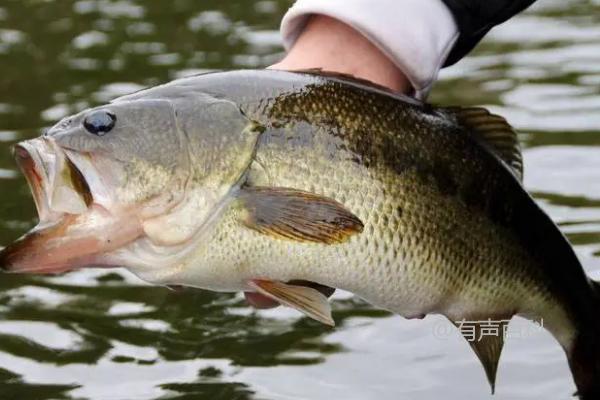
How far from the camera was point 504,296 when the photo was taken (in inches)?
133

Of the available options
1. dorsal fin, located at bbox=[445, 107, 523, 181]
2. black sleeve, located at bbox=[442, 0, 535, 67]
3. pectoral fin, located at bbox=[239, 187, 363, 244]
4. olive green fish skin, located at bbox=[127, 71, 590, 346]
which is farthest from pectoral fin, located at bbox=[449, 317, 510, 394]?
black sleeve, located at bbox=[442, 0, 535, 67]

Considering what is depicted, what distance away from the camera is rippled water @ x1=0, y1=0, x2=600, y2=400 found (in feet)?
13.8

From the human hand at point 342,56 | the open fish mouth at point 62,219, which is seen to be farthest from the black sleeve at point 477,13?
the open fish mouth at point 62,219

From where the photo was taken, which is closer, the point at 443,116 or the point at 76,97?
the point at 443,116

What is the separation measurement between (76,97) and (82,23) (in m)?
1.82

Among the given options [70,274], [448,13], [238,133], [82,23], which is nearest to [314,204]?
[238,133]

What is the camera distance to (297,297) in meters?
3.14

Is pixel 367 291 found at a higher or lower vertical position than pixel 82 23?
lower

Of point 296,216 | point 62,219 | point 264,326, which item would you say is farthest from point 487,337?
point 264,326

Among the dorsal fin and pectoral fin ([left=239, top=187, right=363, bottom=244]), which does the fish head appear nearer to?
pectoral fin ([left=239, top=187, right=363, bottom=244])

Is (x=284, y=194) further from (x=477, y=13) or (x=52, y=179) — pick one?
(x=477, y=13)

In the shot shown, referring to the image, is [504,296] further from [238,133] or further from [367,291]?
[238,133]

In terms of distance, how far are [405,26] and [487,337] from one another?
2.76 feet

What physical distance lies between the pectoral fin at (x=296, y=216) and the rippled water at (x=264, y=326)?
3.81 ft
